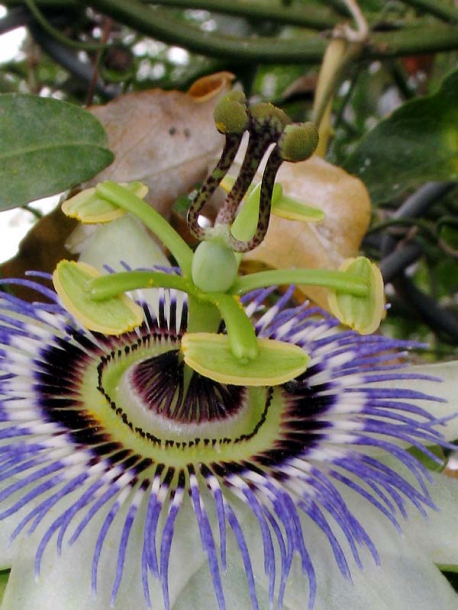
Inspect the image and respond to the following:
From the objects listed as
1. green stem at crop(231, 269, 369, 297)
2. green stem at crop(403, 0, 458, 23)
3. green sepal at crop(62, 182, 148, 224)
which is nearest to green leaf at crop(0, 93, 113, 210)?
green sepal at crop(62, 182, 148, 224)

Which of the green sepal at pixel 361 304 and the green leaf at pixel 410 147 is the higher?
the green leaf at pixel 410 147

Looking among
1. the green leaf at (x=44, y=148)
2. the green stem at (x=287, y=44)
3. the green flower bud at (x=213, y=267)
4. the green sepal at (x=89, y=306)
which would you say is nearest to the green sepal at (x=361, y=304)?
the green flower bud at (x=213, y=267)

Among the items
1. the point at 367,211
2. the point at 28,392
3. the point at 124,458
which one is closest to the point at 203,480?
the point at 124,458

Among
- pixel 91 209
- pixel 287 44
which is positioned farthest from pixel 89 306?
pixel 287 44

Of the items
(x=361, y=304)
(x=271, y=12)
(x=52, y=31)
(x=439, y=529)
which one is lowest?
(x=439, y=529)

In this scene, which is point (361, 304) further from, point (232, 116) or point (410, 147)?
point (410, 147)

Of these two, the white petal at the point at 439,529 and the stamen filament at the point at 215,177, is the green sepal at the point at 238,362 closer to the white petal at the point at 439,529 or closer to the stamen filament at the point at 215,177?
the stamen filament at the point at 215,177
